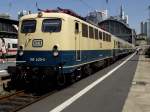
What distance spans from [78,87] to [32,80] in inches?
100

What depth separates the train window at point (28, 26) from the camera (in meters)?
16.6

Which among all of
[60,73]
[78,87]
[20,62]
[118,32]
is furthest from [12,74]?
[118,32]

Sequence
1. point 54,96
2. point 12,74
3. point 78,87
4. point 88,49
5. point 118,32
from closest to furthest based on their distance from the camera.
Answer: point 54,96 < point 12,74 < point 78,87 < point 88,49 < point 118,32

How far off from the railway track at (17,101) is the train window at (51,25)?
258 centimetres

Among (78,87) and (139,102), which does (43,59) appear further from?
(139,102)

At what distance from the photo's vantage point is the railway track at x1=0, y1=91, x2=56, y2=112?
40.7ft

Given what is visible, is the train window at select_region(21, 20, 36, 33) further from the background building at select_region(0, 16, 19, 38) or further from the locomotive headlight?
the background building at select_region(0, 16, 19, 38)

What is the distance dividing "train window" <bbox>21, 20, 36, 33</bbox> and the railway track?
2.62 m

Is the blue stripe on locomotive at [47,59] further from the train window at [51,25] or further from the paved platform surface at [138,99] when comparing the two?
the paved platform surface at [138,99]

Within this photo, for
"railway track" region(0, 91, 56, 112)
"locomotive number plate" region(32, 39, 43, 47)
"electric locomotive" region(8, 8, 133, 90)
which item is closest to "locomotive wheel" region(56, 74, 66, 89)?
"electric locomotive" region(8, 8, 133, 90)

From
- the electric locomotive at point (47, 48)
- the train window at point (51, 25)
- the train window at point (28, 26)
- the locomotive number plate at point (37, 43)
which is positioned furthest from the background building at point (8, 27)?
the locomotive number plate at point (37, 43)

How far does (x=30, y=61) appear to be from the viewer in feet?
52.7

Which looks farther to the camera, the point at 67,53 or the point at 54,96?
the point at 67,53

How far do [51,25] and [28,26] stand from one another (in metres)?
1.01
